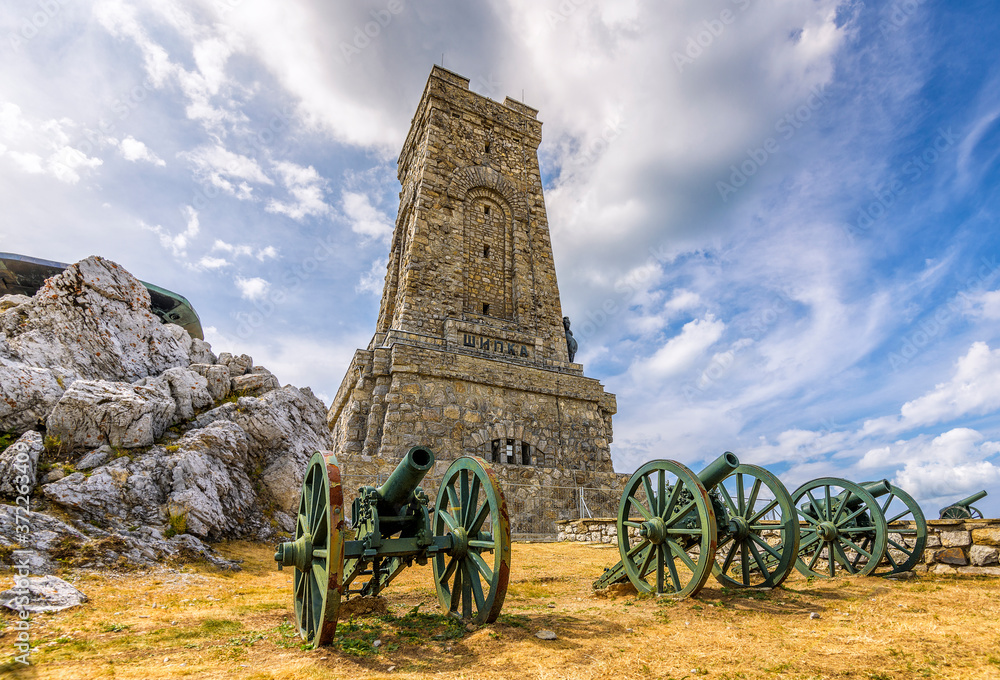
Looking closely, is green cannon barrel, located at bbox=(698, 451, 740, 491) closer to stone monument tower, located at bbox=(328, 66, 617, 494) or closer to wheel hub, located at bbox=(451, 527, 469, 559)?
wheel hub, located at bbox=(451, 527, 469, 559)

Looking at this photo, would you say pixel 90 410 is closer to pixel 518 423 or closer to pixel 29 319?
pixel 29 319

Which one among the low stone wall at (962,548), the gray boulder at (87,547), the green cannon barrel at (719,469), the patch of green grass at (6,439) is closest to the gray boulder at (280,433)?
the gray boulder at (87,547)

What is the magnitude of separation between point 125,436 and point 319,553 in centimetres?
691

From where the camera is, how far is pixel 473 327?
15680 mm

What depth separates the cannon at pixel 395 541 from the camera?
3.88m

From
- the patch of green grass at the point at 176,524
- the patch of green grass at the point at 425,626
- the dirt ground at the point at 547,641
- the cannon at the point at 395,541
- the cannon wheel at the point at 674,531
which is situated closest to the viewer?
→ the dirt ground at the point at 547,641

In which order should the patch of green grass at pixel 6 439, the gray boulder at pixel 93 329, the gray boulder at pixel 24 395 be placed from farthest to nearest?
the gray boulder at pixel 93 329 → the gray boulder at pixel 24 395 → the patch of green grass at pixel 6 439

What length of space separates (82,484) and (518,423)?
9808 mm

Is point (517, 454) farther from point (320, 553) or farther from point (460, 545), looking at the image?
point (320, 553)

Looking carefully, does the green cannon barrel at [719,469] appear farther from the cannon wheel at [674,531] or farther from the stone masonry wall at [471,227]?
the stone masonry wall at [471,227]

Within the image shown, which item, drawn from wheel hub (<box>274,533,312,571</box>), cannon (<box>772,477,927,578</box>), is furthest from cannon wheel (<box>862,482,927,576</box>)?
wheel hub (<box>274,533,312,571</box>)

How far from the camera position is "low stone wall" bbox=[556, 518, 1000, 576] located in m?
7.09

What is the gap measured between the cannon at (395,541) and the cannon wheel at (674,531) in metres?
2.13

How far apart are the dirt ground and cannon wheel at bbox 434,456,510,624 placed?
0.73ft
